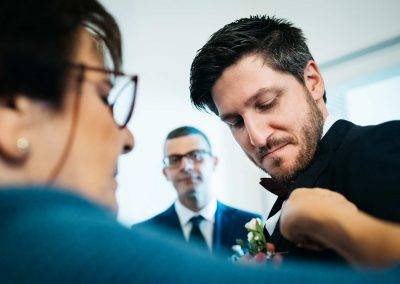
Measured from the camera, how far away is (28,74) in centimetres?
38

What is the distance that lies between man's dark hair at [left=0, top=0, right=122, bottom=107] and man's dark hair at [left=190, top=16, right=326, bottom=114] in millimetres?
870

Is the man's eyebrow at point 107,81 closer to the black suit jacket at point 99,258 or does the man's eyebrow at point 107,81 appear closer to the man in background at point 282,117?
the black suit jacket at point 99,258

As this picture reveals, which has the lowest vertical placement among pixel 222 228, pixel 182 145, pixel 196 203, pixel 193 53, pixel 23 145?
pixel 222 228

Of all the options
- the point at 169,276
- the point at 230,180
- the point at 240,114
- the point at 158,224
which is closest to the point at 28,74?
the point at 169,276

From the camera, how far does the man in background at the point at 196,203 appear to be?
8.14 ft

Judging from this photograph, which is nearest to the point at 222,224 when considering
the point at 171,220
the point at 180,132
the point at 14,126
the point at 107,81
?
the point at 171,220

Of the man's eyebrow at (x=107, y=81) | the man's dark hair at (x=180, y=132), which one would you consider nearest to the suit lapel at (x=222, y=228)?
the man's dark hair at (x=180, y=132)

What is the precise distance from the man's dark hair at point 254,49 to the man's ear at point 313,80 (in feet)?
0.08

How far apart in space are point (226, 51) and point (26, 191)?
1.04 m

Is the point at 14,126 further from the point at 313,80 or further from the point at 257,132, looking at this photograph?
the point at 313,80

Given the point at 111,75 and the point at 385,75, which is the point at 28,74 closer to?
the point at 111,75

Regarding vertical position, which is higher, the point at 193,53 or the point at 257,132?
the point at 193,53

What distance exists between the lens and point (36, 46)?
1.29ft

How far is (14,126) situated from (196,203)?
2329 mm
